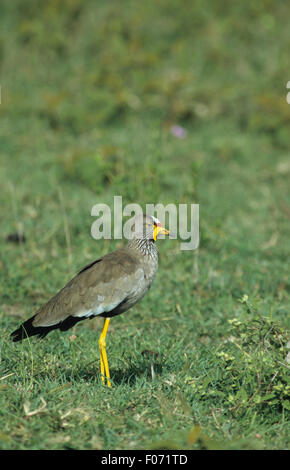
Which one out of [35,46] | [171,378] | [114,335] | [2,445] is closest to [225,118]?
[35,46]

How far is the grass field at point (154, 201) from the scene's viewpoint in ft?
11.2

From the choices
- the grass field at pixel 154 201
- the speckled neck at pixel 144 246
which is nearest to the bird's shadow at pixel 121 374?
the grass field at pixel 154 201

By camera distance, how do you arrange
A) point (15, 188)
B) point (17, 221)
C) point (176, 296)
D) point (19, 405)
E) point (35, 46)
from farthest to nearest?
point (35, 46), point (15, 188), point (17, 221), point (176, 296), point (19, 405)

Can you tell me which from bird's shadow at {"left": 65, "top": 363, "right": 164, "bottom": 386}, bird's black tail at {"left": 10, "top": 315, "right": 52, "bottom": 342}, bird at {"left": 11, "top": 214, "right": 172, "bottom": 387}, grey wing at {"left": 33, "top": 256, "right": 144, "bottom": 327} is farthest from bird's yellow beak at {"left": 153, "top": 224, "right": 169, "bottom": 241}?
bird's black tail at {"left": 10, "top": 315, "right": 52, "bottom": 342}

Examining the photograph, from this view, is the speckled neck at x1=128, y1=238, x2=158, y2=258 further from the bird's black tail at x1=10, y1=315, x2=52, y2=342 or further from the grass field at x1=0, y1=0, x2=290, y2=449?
the bird's black tail at x1=10, y1=315, x2=52, y2=342

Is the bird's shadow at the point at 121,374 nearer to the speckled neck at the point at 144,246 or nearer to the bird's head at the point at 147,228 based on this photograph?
the speckled neck at the point at 144,246

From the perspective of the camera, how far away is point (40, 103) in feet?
31.0

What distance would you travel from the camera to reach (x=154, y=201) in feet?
19.0

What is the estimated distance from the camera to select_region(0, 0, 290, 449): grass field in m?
3.42

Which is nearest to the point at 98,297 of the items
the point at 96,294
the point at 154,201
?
the point at 96,294

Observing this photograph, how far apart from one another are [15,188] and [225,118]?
3.62 m

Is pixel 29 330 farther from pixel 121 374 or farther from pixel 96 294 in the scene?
pixel 121 374

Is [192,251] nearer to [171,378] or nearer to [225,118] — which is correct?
[171,378]

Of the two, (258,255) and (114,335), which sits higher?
(258,255)
